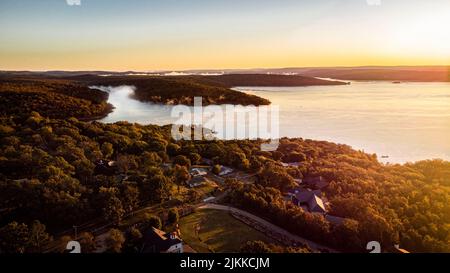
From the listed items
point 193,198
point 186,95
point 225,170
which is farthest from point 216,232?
point 186,95

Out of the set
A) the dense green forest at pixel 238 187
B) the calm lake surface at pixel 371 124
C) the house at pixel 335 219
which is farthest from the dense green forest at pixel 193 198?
the calm lake surface at pixel 371 124

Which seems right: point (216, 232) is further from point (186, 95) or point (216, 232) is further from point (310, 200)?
point (186, 95)

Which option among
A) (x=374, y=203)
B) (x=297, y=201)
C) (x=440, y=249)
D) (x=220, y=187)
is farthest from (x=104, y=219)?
(x=440, y=249)

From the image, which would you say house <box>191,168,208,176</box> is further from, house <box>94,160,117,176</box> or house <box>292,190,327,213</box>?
house <box>292,190,327,213</box>
